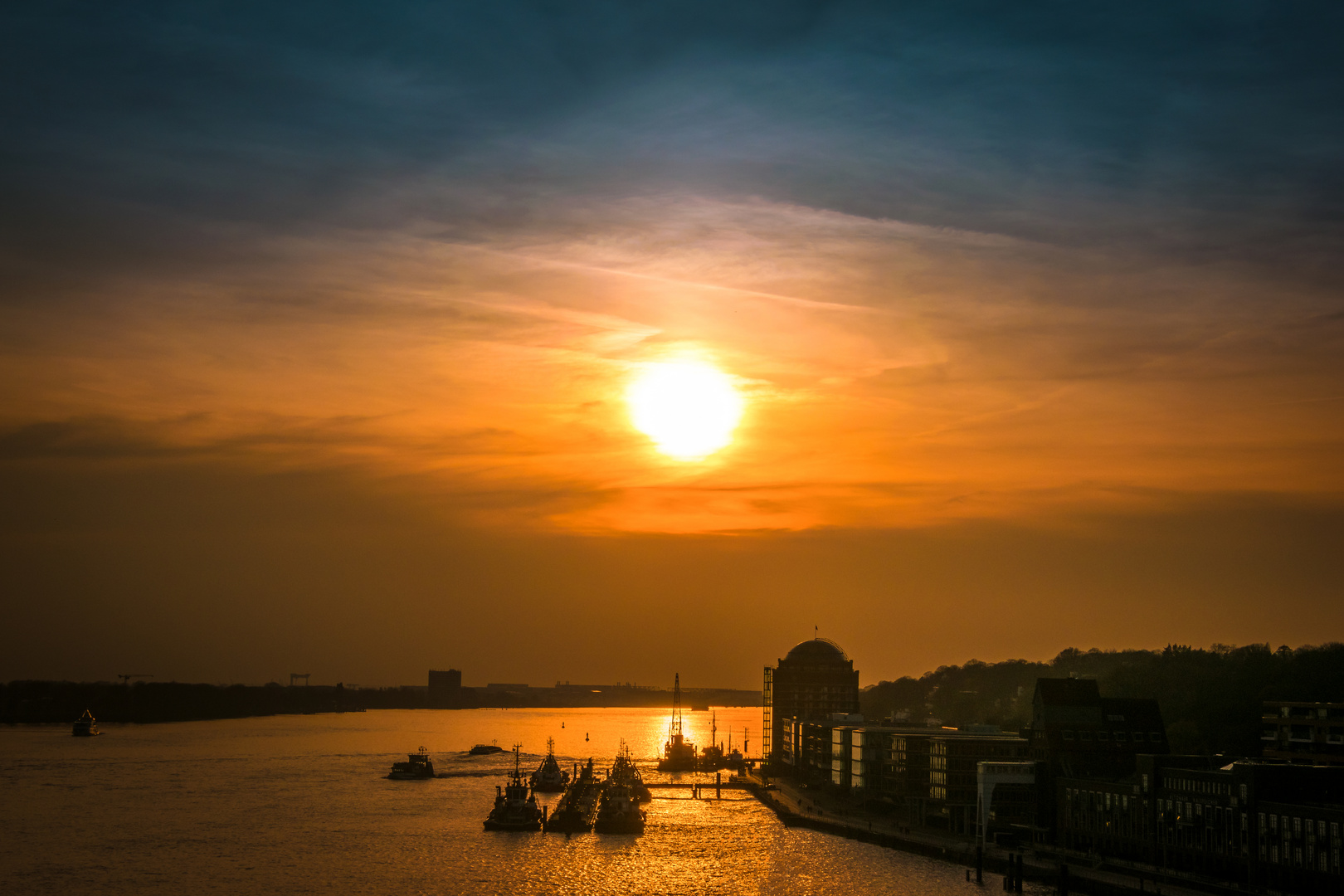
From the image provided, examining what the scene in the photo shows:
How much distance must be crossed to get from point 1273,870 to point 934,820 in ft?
133

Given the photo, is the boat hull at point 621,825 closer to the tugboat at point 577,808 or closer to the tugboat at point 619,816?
the tugboat at point 619,816

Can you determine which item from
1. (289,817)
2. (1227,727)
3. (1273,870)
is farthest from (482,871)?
(1227,727)

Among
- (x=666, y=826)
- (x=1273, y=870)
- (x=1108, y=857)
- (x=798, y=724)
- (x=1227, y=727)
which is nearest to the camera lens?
(x=1273, y=870)

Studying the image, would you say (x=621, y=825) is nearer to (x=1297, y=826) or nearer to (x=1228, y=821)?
(x=1228, y=821)

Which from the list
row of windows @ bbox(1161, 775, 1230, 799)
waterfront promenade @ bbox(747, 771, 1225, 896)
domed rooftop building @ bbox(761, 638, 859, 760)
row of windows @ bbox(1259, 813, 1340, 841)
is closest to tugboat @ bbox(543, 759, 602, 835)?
waterfront promenade @ bbox(747, 771, 1225, 896)

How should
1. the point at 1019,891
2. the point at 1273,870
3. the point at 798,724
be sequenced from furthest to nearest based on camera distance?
the point at 798,724 → the point at 1019,891 → the point at 1273,870

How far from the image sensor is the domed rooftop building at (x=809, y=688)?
7013 inches

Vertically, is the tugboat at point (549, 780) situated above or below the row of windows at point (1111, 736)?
below

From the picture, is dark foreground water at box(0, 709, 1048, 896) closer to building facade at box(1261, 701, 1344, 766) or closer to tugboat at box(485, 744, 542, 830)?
tugboat at box(485, 744, 542, 830)

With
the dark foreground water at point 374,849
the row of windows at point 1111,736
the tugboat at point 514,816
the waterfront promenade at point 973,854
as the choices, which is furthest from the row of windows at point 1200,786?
the tugboat at point 514,816

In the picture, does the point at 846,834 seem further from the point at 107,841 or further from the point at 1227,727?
the point at 107,841

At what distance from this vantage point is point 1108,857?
257 feet

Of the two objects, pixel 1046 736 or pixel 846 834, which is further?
pixel 846 834

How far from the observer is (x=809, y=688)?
180375mm
